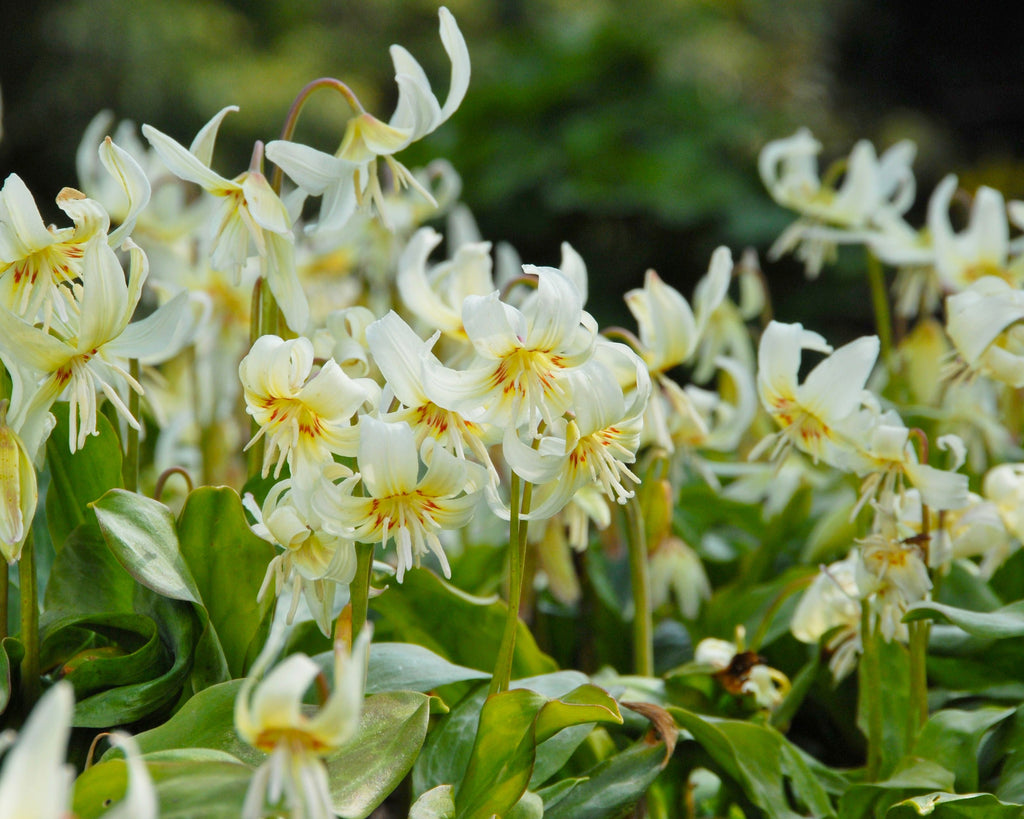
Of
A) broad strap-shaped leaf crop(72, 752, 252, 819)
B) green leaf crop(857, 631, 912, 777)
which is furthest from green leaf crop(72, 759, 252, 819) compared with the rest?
green leaf crop(857, 631, 912, 777)

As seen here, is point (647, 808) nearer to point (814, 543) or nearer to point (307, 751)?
point (814, 543)

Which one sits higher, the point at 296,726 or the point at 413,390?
the point at 413,390

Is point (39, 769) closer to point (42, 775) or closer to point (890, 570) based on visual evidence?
point (42, 775)

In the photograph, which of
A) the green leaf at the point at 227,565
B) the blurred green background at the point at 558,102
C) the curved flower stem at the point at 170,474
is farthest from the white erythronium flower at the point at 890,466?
the blurred green background at the point at 558,102

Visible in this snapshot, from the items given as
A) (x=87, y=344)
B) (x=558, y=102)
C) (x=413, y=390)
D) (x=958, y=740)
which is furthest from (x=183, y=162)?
(x=558, y=102)

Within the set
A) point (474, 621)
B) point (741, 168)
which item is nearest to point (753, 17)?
point (741, 168)

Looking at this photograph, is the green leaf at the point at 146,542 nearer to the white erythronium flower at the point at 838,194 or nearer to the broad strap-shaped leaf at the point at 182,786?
the broad strap-shaped leaf at the point at 182,786
